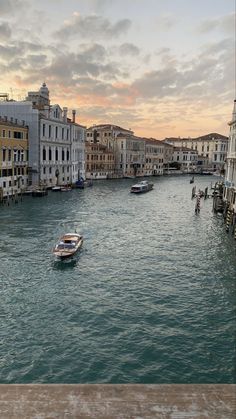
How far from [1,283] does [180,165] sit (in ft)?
417

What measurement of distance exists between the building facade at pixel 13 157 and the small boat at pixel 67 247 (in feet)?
80.2

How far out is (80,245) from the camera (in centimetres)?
2642

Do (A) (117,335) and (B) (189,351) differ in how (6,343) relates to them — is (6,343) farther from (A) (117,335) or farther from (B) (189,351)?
(B) (189,351)

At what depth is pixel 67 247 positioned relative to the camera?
79.4 ft

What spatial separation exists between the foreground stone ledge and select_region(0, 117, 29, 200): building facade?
134 feet

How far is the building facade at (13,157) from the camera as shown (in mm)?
50531

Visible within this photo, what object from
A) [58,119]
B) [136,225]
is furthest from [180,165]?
[136,225]

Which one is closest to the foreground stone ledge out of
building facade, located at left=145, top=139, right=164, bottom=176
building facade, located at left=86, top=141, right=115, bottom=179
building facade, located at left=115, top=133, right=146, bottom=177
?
building facade, located at left=86, top=141, right=115, bottom=179

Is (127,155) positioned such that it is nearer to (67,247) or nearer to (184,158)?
(184,158)

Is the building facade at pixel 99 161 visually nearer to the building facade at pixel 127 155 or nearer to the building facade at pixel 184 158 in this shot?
the building facade at pixel 127 155

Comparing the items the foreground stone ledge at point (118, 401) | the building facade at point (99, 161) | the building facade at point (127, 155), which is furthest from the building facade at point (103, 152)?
the foreground stone ledge at point (118, 401)

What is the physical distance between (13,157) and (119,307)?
4113 cm

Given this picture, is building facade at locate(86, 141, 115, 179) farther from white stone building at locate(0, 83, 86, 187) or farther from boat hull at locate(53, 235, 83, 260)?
boat hull at locate(53, 235, 83, 260)

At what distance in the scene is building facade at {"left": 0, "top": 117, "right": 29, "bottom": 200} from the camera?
50.5 metres
